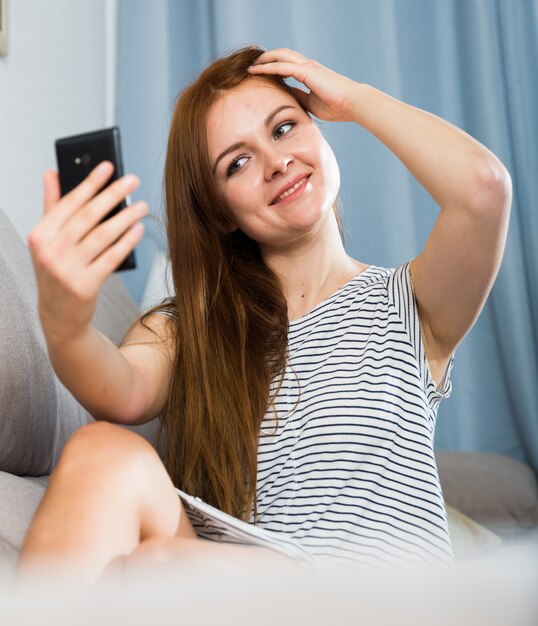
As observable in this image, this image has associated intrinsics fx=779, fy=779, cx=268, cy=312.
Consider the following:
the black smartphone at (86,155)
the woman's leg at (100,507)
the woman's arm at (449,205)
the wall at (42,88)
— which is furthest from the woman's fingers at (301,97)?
the wall at (42,88)

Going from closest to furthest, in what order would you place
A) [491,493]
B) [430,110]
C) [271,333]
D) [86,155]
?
[86,155]
[271,333]
[491,493]
[430,110]

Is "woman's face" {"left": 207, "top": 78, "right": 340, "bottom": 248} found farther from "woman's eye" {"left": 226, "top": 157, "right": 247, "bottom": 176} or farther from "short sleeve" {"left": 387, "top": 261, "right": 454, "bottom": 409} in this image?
"short sleeve" {"left": 387, "top": 261, "right": 454, "bottom": 409}

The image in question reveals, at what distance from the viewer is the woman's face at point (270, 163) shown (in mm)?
1184

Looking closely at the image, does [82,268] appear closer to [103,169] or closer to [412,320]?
[103,169]

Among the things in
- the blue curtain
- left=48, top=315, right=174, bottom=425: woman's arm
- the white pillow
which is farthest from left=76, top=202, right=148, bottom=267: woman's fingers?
the blue curtain

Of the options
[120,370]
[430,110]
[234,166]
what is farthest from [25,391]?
[430,110]

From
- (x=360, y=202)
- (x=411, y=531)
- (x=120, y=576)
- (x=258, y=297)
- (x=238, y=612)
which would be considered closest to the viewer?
(x=238, y=612)

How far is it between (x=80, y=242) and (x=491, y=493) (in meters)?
1.19

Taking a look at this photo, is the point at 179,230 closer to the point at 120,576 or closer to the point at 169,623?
the point at 120,576

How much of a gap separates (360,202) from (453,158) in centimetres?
123

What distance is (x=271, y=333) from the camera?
121 cm

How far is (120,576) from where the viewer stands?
67cm

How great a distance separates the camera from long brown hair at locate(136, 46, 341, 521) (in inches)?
43.0

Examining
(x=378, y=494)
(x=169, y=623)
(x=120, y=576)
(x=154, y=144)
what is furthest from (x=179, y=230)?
(x=154, y=144)
